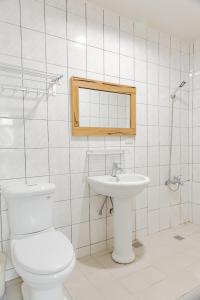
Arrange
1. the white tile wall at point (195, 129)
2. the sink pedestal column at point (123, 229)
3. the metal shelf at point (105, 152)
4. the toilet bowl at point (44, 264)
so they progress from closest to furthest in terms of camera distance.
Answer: the toilet bowl at point (44, 264)
the sink pedestal column at point (123, 229)
the metal shelf at point (105, 152)
the white tile wall at point (195, 129)

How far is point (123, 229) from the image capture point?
183cm

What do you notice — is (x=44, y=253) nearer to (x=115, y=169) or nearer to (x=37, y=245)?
(x=37, y=245)

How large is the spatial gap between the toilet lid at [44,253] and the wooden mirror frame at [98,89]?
0.90m

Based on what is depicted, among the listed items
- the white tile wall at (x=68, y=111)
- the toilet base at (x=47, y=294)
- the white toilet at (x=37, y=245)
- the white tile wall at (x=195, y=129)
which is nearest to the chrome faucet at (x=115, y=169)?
the white tile wall at (x=68, y=111)

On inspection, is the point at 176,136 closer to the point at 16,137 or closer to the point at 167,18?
the point at 167,18

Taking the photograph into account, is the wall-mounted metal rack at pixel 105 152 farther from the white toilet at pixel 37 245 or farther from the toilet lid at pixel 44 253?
the toilet lid at pixel 44 253

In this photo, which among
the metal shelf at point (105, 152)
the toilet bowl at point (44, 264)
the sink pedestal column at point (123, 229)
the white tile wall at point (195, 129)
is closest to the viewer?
the toilet bowl at point (44, 264)

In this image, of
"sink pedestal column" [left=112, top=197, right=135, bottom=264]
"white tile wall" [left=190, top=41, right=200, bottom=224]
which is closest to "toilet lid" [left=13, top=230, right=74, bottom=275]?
"sink pedestal column" [left=112, top=197, right=135, bottom=264]

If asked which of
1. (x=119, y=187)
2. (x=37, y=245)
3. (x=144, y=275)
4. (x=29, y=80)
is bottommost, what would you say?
(x=144, y=275)

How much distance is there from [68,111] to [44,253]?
1.15 m

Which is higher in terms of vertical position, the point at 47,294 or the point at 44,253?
the point at 44,253

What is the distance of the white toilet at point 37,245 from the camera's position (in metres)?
1.09

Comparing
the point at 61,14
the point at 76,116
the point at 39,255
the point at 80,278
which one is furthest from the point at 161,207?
the point at 61,14

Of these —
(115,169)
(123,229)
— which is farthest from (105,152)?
(123,229)
